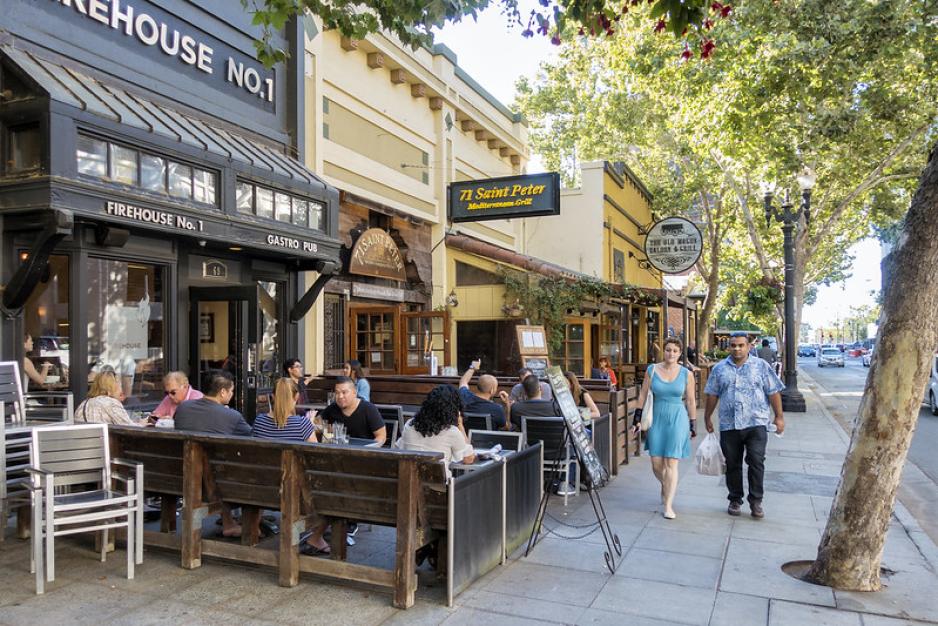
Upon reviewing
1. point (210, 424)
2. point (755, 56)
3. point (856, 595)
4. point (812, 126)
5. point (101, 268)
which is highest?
point (755, 56)

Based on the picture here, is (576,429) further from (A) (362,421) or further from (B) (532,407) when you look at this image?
(B) (532,407)

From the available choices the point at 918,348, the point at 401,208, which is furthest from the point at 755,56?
the point at 918,348

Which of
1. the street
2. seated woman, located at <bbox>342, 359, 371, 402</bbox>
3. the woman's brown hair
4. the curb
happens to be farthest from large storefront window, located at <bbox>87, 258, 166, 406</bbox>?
the curb

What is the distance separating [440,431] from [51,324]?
18.7 ft

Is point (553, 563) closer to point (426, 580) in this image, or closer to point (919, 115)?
point (426, 580)

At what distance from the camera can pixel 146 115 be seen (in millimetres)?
9352

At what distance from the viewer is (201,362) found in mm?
10500

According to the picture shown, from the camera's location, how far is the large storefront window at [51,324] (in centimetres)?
853

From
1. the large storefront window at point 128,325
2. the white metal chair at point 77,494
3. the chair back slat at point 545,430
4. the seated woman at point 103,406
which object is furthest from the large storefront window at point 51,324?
the chair back slat at point 545,430

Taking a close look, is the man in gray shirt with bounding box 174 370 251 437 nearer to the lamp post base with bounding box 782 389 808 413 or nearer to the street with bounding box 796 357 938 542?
the street with bounding box 796 357 938 542

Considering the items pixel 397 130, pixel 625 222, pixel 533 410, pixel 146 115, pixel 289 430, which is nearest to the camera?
pixel 289 430

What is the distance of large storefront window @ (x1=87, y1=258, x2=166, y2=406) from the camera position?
9.00m

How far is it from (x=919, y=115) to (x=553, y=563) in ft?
54.2

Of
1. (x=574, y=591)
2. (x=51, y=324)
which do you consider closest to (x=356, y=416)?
(x=574, y=591)
